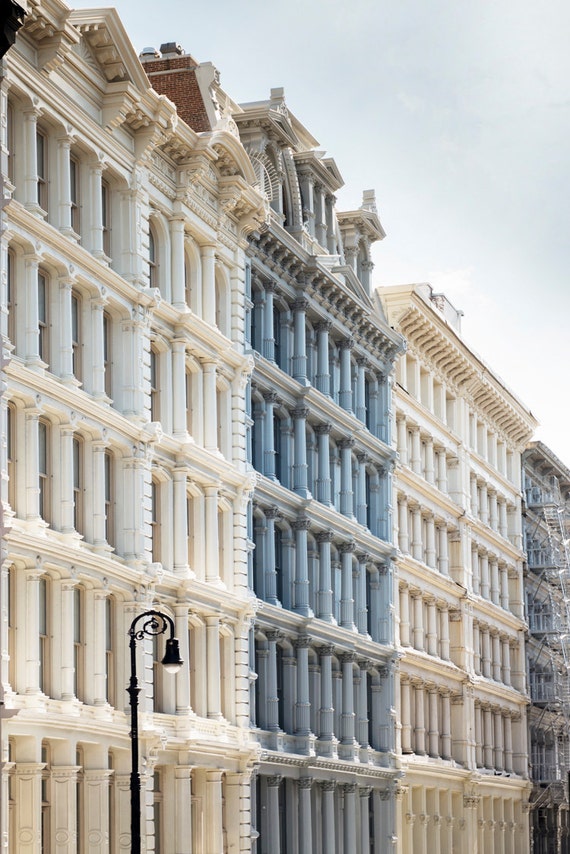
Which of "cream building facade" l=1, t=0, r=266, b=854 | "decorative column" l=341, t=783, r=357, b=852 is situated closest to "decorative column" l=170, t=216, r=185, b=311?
"cream building facade" l=1, t=0, r=266, b=854

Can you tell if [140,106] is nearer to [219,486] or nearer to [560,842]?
[219,486]

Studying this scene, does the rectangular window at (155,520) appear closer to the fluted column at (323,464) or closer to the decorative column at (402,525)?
the fluted column at (323,464)

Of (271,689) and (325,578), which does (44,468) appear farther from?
(325,578)

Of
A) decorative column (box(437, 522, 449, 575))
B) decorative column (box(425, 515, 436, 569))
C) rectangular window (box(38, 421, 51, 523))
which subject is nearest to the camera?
rectangular window (box(38, 421, 51, 523))

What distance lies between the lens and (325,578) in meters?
56.8

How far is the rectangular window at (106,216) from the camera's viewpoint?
142 feet

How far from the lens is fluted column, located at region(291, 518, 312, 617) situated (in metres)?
54.5

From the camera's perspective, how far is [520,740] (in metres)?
83.1

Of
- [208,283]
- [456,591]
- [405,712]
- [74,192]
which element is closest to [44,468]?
[74,192]

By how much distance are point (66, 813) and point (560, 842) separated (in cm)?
5533

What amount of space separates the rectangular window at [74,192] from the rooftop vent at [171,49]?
1174cm

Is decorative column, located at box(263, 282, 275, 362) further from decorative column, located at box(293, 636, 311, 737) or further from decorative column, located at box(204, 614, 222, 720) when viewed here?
decorative column, located at box(204, 614, 222, 720)

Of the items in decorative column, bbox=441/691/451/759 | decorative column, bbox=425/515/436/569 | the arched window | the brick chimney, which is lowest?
decorative column, bbox=441/691/451/759

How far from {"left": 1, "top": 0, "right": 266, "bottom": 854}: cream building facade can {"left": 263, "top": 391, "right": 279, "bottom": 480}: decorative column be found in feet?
9.05
